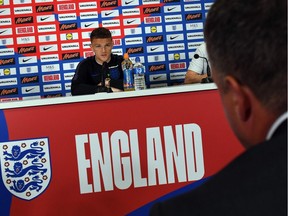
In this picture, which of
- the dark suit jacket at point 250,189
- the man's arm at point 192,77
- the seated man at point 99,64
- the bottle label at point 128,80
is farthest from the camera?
the man's arm at point 192,77

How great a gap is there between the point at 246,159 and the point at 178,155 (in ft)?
7.11

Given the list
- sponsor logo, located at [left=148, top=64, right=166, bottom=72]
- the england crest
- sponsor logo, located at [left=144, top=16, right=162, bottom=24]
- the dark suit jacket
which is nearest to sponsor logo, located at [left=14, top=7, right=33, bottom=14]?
sponsor logo, located at [left=144, top=16, right=162, bottom=24]

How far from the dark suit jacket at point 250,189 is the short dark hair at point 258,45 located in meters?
0.05

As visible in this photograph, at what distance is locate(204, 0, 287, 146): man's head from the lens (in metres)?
0.47

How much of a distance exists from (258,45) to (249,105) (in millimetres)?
63

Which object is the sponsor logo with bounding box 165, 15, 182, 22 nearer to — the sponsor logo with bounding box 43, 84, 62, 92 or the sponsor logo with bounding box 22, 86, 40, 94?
the sponsor logo with bounding box 43, 84, 62, 92

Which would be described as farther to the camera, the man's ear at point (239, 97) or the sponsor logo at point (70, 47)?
the sponsor logo at point (70, 47)

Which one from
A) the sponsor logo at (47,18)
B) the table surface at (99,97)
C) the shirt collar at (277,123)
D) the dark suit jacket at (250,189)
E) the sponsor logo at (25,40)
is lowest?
the table surface at (99,97)

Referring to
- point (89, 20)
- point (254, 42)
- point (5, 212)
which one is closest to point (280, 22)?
point (254, 42)

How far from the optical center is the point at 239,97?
504 mm

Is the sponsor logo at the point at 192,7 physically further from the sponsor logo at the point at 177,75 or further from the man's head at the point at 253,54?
the man's head at the point at 253,54

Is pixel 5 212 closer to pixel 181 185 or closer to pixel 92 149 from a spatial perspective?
pixel 92 149

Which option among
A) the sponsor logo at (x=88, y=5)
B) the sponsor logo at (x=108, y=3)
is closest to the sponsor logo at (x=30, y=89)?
the sponsor logo at (x=88, y=5)

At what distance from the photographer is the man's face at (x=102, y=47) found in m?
3.56
